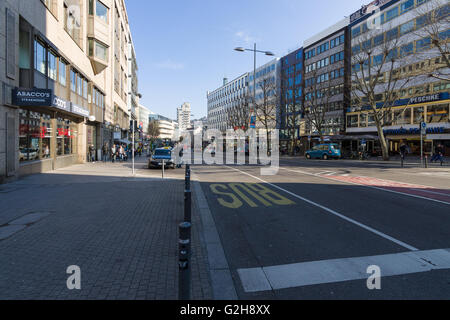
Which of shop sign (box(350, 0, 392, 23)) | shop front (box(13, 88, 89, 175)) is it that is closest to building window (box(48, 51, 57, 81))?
shop front (box(13, 88, 89, 175))

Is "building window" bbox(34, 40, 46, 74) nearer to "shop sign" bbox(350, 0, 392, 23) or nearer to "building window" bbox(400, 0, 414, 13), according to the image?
"building window" bbox(400, 0, 414, 13)

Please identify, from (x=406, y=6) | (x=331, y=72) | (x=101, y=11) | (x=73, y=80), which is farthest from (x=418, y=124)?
(x=73, y=80)

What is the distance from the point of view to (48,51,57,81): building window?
15484 mm

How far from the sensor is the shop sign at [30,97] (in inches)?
449

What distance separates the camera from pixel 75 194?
9.17 metres

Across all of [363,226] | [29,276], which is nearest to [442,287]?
[363,226]

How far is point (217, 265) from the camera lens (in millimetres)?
4008

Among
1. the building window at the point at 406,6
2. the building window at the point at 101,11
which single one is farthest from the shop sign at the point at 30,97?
the building window at the point at 406,6

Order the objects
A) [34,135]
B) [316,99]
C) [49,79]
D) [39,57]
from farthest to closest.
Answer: [316,99] < [49,79] < [34,135] < [39,57]

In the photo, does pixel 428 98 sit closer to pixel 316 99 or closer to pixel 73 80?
pixel 316 99

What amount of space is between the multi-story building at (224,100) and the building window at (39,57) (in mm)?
72509

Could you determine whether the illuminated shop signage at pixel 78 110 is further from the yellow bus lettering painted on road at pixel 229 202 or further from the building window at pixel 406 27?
the building window at pixel 406 27

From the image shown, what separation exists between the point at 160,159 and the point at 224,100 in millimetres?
92134

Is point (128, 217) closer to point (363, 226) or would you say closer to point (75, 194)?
point (75, 194)
